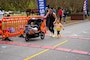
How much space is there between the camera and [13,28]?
15.2 metres

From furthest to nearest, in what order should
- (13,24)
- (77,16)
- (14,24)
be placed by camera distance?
(77,16), (14,24), (13,24)

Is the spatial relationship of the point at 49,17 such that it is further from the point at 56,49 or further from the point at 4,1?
the point at 4,1

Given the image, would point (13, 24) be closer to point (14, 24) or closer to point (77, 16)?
point (14, 24)

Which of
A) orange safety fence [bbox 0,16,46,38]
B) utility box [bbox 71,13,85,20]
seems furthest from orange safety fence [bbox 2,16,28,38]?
utility box [bbox 71,13,85,20]

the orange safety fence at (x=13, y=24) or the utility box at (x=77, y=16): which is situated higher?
the orange safety fence at (x=13, y=24)

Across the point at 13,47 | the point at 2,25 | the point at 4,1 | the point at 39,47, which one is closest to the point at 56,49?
the point at 39,47

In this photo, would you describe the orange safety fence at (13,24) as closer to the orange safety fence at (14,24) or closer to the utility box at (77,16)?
the orange safety fence at (14,24)

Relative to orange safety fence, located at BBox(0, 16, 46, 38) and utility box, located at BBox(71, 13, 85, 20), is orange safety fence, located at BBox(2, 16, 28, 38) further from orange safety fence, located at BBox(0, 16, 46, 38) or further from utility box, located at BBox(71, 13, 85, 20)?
utility box, located at BBox(71, 13, 85, 20)

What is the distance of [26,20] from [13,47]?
4.46m

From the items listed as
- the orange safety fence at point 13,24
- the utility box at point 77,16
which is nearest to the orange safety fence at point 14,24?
the orange safety fence at point 13,24

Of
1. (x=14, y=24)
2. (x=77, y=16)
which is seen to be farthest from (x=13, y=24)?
(x=77, y=16)

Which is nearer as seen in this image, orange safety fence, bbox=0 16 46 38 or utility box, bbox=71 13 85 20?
orange safety fence, bbox=0 16 46 38

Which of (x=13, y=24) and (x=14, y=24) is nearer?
(x=13, y=24)

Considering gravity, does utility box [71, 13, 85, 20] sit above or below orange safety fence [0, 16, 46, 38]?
below
